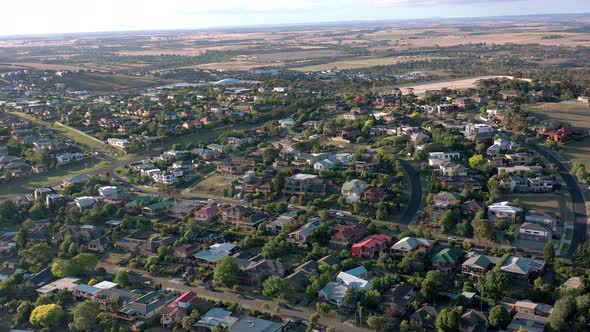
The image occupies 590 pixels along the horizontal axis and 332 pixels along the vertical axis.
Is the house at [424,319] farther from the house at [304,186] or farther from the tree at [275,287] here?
the house at [304,186]

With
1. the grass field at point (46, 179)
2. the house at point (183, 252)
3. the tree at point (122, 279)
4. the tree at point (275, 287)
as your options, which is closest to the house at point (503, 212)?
the tree at point (275, 287)

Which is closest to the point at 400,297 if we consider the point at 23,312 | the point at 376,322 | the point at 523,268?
the point at 376,322

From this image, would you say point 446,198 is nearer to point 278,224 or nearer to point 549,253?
point 549,253

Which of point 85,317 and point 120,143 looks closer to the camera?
point 85,317

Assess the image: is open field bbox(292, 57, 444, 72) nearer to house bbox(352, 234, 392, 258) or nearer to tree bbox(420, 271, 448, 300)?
house bbox(352, 234, 392, 258)

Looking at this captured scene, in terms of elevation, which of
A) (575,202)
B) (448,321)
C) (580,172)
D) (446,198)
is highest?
(580,172)

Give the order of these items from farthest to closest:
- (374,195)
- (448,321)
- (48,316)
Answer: (374,195), (48,316), (448,321)
